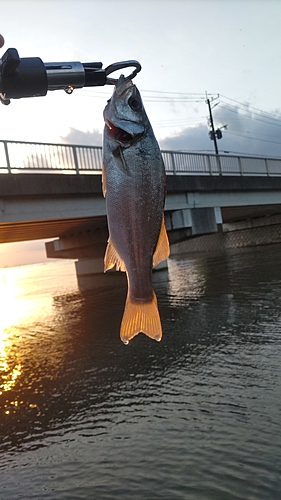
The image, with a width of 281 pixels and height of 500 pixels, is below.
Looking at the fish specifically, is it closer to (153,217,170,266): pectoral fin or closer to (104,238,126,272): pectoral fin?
(153,217,170,266): pectoral fin

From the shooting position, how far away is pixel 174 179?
23094mm

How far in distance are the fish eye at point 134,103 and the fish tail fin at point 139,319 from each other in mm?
960

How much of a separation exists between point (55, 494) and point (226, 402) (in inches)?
109

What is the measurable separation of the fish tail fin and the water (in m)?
2.92

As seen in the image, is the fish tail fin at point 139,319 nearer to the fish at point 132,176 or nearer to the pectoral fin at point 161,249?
the fish at point 132,176

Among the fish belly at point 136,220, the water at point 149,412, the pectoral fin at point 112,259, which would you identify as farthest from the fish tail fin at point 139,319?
the water at point 149,412

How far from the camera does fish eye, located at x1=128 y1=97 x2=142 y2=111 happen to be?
2.22 meters

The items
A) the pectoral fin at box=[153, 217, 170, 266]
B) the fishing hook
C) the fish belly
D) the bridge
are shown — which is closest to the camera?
the fishing hook

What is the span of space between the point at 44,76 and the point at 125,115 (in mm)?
565

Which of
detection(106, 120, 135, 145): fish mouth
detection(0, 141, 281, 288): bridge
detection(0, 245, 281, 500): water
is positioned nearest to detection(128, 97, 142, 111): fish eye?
detection(106, 120, 135, 145): fish mouth

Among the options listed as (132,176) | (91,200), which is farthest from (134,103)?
(91,200)

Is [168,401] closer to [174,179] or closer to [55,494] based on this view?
[55,494]

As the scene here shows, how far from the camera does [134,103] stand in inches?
87.9

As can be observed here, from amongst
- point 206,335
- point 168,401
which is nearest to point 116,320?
point 206,335
